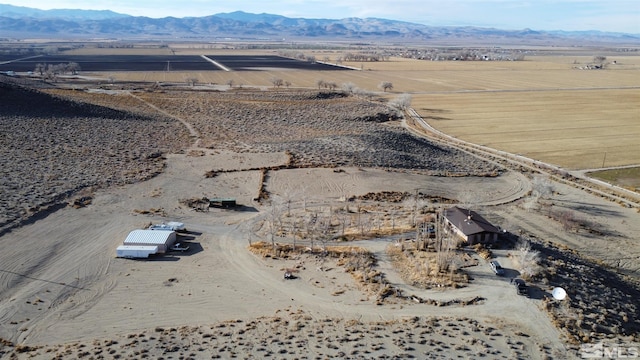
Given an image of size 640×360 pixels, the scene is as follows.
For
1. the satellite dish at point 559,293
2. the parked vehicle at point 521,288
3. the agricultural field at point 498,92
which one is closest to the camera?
the satellite dish at point 559,293

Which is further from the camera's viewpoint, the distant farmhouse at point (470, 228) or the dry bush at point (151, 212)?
the dry bush at point (151, 212)

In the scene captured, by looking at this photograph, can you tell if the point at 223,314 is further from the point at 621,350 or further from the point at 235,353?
the point at 621,350

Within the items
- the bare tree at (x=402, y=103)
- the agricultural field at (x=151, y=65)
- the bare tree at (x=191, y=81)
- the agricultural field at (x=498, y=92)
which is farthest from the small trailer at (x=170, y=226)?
the agricultural field at (x=151, y=65)

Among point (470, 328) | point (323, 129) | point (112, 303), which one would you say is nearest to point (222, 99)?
point (323, 129)

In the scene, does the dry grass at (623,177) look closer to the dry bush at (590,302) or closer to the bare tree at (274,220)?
the dry bush at (590,302)

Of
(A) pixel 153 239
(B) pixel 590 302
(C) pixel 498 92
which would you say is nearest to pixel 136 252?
(A) pixel 153 239

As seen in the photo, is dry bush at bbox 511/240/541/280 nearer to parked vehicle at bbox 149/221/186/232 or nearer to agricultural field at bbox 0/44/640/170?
parked vehicle at bbox 149/221/186/232
